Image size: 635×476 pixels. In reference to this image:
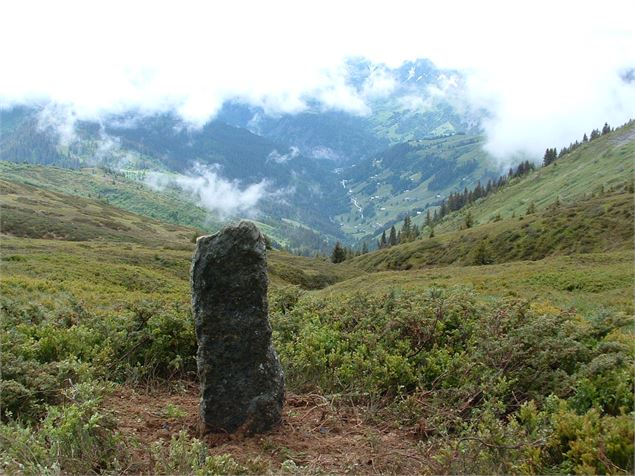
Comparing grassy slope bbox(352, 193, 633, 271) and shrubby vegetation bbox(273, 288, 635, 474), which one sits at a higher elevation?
grassy slope bbox(352, 193, 633, 271)

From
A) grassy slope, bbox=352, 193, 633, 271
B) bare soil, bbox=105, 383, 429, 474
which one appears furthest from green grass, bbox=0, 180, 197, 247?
bare soil, bbox=105, 383, 429, 474

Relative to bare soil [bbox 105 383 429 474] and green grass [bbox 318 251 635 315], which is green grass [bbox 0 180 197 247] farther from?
bare soil [bbox 105 383 429 474]

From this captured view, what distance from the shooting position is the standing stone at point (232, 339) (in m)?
7.91

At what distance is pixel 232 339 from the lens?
8070mm

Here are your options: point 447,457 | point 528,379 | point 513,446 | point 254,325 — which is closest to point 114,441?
point 254,325

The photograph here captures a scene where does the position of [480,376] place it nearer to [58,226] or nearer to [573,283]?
[573,283]

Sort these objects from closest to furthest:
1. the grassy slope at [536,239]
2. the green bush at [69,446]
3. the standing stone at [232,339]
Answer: the green bush at [69,446]
the standing stone at [232,339]
the grassy slope at [536,239]

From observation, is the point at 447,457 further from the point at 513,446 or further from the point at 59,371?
the point at 59,371

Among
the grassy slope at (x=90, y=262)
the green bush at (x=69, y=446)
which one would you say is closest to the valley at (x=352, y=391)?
the green bush at (x=69, y=446)

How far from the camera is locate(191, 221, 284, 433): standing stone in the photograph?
7914mm

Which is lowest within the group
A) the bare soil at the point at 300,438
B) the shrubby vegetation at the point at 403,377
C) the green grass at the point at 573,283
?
the bare soil at the point at 300,438

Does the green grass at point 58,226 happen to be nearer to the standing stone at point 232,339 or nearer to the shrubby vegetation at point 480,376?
the shrubby vegetation at point 480,376

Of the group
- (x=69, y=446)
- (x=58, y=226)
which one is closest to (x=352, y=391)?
(x=69, y=446)

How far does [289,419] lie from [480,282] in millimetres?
33500
